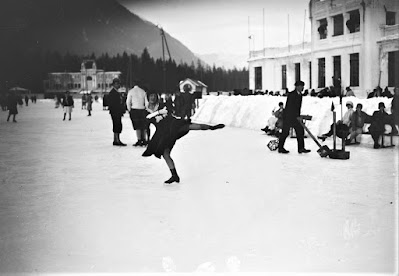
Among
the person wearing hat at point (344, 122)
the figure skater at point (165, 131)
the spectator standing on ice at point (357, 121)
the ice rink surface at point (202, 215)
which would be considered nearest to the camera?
the ice rink surface at point (202, 215)

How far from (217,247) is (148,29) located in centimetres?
367

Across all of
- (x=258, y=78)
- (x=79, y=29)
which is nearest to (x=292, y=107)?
(x=79, y=29)

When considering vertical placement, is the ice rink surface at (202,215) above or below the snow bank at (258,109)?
below

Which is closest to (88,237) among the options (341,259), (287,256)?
(287,256)

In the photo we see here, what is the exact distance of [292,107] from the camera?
9227mm

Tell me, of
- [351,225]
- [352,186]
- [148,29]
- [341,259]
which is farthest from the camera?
[148,29]

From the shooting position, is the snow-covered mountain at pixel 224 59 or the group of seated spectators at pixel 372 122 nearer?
the snow-covered mountain at pixel 224 59

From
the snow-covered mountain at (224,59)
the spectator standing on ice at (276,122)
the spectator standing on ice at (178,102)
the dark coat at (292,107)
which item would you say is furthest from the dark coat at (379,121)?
the spectator standing on ice at (178,102)

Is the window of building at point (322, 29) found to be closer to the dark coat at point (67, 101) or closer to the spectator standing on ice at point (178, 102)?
the dark coat at point (67, 101)

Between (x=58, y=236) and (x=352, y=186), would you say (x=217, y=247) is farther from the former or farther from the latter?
(x=352, y=186)

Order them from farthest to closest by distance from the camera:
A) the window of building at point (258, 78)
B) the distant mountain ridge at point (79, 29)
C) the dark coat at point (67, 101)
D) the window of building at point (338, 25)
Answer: the window of building at point (258, 78) < the window of building at point (338, 25) < the dark coat at point (67, 101) < the distant mountain ridge at point (79, 29)

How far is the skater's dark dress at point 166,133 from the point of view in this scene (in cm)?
612

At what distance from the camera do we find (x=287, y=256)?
3.36m

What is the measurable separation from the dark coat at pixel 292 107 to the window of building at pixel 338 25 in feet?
49.8
